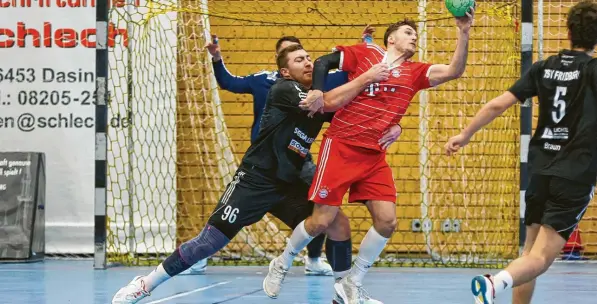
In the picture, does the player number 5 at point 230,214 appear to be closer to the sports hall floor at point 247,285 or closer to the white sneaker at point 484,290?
the sports hall floor at point 247,285

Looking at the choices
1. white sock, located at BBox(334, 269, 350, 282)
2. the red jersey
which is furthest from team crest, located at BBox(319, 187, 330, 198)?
white sock, located at BBox(334, 269, 350, 282)

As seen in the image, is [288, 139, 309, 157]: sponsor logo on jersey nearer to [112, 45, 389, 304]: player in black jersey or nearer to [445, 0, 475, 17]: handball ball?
[112, 45, 389, 304]: player in black jersey

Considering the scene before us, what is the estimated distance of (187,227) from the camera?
13.2 metres

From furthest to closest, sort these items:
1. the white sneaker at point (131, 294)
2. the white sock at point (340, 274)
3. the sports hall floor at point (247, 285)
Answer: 1. the sports hall floor at point (247, 285)
2. the white sock at point (340, 274)
3. the white sneaker at point (131, 294)

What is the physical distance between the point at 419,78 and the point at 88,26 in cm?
612

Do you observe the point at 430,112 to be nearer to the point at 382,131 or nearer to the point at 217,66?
the point at 217,66

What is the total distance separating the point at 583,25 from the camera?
6.14 m

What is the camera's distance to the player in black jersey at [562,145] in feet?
20.1

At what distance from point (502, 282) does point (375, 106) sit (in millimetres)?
1970

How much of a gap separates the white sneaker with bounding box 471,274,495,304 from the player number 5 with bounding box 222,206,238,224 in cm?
214

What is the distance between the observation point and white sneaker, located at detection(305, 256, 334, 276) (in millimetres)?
10656

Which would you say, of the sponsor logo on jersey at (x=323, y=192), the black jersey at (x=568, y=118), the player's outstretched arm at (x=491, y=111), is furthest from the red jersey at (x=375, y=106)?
the black jersey at (x=568, y=118)

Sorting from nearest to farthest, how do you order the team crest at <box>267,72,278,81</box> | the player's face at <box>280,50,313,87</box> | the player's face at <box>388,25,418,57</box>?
1. the player's face at <box>388,25,418,57</box>
2. the player's face at <box>280,50,313,87</box>
3. the team crest at <box>267,72,278,81</box>

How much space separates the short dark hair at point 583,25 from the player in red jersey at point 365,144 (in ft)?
4.01
